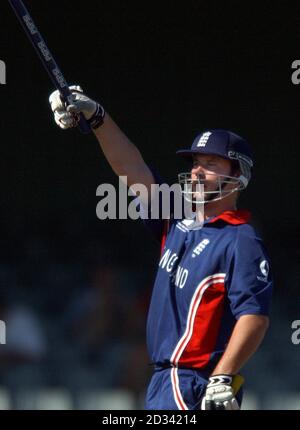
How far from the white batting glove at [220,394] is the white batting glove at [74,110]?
958mm

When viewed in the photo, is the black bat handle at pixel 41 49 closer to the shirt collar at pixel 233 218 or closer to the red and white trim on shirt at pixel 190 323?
the shirt collar at pixel 233 218

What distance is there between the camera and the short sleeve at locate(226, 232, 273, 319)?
3.78 metres

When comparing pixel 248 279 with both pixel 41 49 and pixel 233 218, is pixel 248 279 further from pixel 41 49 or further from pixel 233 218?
pixel 41 49

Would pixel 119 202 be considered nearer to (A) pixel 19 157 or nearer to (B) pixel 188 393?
(A) pixel 19 157

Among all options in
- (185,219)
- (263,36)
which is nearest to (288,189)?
(263,36)

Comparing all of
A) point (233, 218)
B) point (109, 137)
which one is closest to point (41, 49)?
point (109, 137)

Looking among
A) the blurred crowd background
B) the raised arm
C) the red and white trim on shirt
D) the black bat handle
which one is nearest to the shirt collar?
the red and white trim on shirt

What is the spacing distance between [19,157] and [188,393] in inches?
122

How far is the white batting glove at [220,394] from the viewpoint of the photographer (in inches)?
145

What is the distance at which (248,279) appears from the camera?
150 inches

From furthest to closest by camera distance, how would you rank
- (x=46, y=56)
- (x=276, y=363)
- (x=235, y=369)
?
(x=276, y=363)
(x=46, y=56)
(x=235, y=369)

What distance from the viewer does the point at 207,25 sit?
658 centimetres

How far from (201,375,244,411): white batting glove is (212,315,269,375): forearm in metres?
0.02

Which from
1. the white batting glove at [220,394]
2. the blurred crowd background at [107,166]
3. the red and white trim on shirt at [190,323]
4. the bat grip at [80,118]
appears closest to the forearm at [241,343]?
the white batting glove at [220,394]
